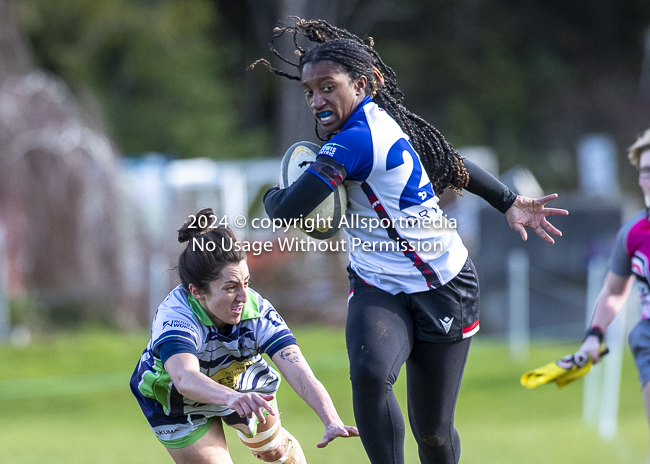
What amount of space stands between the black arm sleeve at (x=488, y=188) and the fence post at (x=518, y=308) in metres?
8.31

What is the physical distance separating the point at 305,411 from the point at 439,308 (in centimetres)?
726

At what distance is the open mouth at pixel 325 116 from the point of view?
3439mm

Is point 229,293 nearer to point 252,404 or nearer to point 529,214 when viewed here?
point 252,404

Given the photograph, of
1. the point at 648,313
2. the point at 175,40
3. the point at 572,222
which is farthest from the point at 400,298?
the point at 175,40

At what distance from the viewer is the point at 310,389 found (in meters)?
3.19

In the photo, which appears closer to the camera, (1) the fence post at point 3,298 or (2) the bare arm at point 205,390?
(2) the bare arm at point 205,390

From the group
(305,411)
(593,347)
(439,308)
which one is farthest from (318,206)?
(305,411)

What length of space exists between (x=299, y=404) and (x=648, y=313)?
276 inches

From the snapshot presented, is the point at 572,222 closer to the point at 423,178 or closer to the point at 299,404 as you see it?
the point at 299,404

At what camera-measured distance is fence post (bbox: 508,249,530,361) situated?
12.1 meters

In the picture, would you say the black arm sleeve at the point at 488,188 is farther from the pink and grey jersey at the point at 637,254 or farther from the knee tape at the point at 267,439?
the knee tape at the point at 267,439

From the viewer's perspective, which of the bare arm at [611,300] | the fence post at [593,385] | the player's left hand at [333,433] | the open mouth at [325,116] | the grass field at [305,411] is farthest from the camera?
the fence post at [593,385]

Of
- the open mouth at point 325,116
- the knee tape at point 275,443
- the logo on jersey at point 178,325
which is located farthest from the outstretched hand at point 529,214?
the logo on jersey at point 178,325

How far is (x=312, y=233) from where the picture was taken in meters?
3.44
